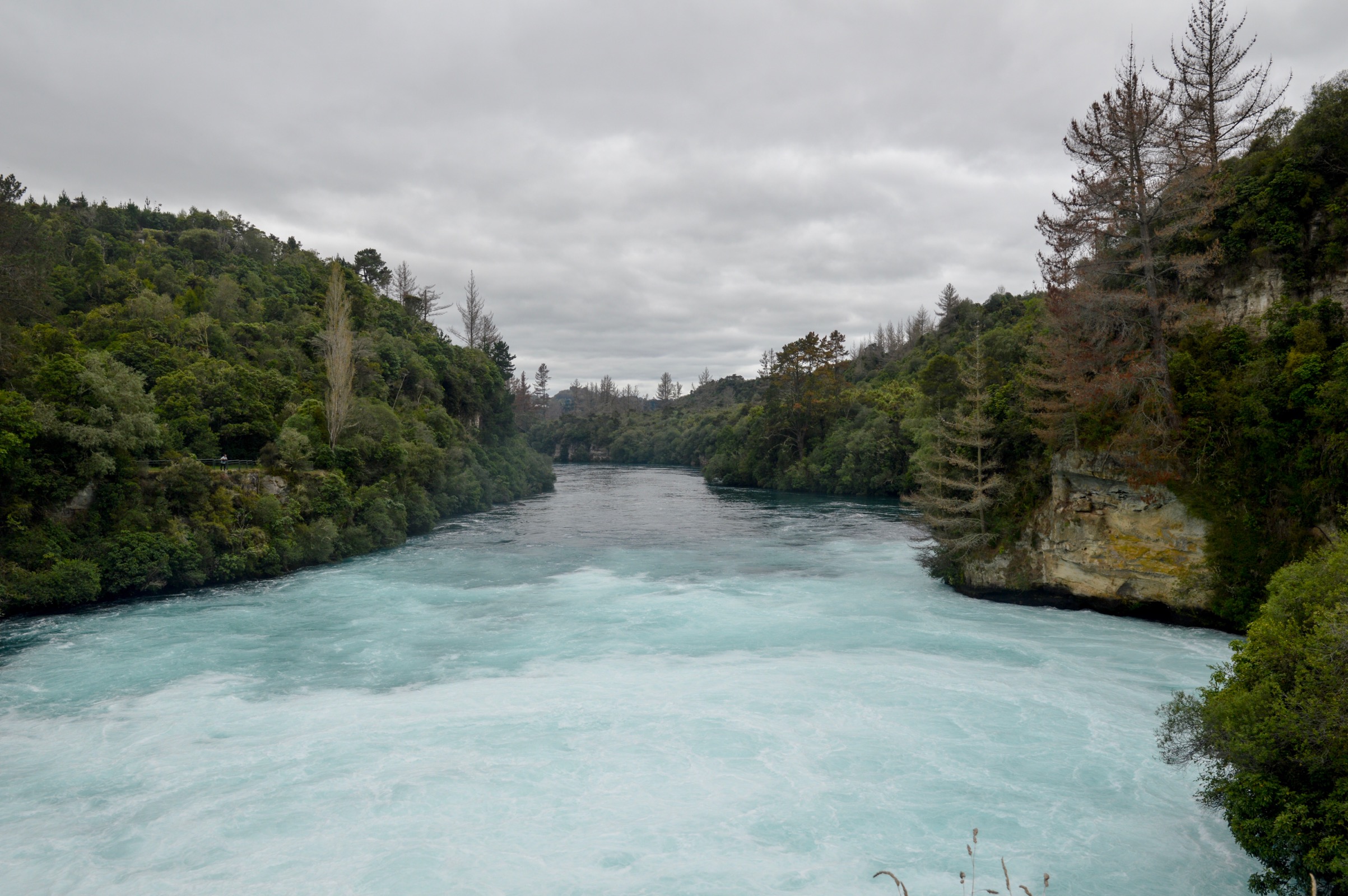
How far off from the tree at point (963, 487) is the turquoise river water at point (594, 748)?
84.5 inches

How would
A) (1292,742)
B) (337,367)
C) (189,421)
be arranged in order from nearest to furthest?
(1292,742), (189,421), (337,367)

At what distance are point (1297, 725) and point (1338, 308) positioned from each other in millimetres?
15241

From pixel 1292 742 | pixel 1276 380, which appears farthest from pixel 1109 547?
pixel 1292 742

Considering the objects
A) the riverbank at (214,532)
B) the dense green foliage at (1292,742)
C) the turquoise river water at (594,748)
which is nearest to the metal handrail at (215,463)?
the riverbank at (214,532)

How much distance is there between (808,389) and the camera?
73250 millimetres

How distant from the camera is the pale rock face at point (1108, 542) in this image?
1916cm

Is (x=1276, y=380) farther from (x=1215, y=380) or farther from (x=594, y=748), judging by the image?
(x=594, y=748)

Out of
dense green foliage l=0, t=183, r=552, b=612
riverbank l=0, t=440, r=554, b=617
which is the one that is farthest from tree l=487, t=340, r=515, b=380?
riverbank l=0, t=440, r=554, b=617

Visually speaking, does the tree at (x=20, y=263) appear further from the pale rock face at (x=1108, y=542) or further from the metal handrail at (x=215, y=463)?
the pale rock face at (x=1108, y=542)

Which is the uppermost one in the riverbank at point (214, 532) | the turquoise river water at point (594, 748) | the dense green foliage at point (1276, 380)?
the dense green foliage at point (1276, 380)

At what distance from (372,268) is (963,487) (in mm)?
67818

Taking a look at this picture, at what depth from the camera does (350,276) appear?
209 ft

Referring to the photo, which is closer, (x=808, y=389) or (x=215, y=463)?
(x=215, y=463)

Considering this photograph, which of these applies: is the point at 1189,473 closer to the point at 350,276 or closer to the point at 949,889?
the point at 949,889
